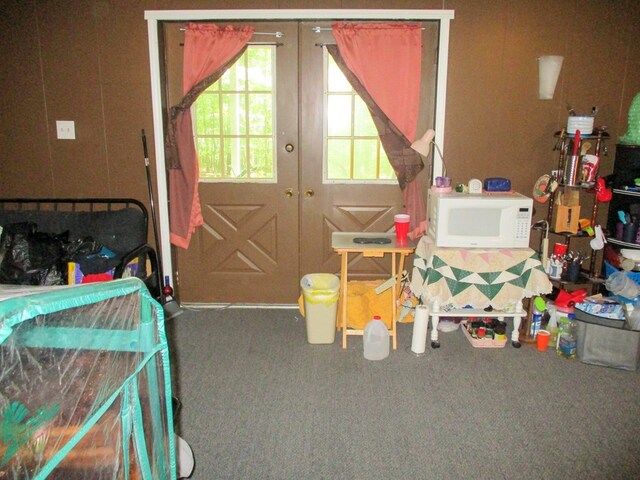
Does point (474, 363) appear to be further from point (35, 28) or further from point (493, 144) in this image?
point (35, 28)

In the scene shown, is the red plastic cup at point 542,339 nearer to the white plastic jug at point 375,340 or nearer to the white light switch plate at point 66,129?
the white plastic jug at point 375,340

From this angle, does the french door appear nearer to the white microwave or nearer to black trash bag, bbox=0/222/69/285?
the white microwave

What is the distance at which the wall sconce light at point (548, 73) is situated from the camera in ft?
10.9

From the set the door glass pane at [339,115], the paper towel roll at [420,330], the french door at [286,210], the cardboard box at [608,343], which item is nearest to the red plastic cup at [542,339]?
the cardboard box at [608,343]

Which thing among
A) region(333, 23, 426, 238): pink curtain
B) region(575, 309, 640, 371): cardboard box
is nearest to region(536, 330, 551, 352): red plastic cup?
region(575, 309, 640, 371): cardboard box

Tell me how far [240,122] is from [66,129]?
4.06 feet

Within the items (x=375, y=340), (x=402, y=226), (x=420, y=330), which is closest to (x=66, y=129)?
(x=402, y=226)

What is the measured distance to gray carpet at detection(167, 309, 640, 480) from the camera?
218 cm

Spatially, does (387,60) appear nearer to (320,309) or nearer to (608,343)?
(320,309)

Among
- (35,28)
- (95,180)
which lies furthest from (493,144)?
(35,28)

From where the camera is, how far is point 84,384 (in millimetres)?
1189

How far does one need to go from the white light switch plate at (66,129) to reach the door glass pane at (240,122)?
0.86 metres

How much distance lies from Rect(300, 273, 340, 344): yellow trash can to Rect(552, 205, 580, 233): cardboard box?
1.50 m

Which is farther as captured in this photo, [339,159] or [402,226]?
[339,159]
